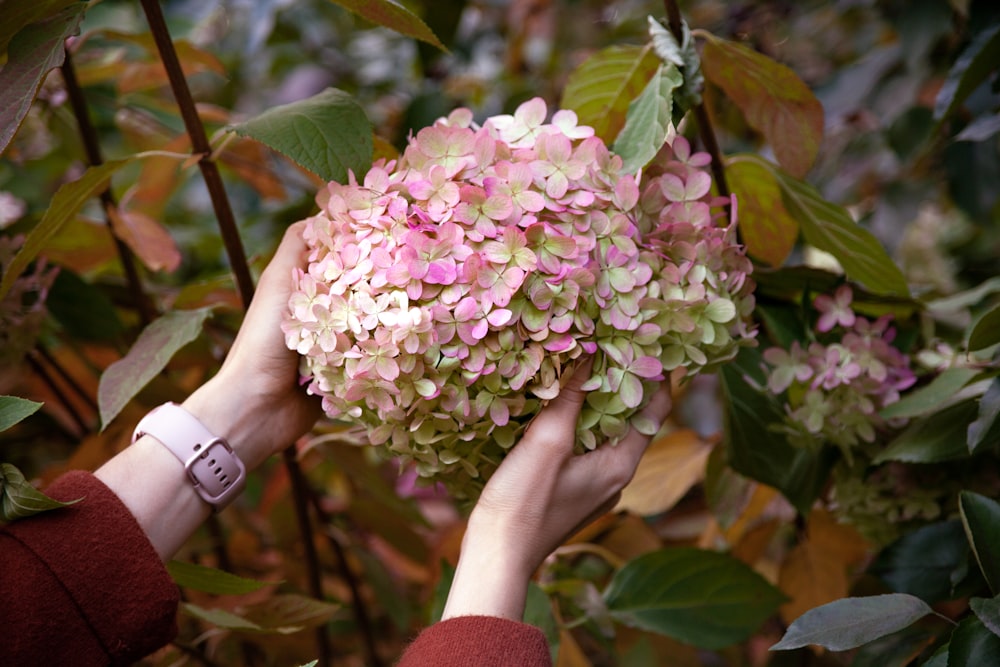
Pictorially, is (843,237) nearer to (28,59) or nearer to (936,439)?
(936,439)

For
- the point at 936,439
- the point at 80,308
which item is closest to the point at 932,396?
the point at 936,439

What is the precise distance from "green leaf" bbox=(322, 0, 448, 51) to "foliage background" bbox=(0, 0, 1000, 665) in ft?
0.40

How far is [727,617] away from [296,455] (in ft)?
1.64

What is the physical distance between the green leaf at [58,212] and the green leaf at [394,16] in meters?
0.25

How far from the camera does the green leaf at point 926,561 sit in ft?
2.78

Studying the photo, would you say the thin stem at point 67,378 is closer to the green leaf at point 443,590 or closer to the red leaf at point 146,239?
the red leaf at point 146,239

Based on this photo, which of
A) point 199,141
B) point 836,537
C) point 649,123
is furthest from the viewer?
point 836,537

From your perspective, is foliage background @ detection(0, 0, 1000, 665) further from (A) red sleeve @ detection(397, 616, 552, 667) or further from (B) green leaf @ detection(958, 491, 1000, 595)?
(A) red sleeve @ detection(397, 616, 552, 667)

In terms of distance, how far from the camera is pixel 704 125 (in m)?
0.87

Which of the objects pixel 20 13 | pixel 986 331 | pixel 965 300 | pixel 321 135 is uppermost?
pixel 20 13

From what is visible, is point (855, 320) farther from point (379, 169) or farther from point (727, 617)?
point (379, 169)

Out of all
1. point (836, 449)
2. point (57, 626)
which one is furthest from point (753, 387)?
point (57, 626)

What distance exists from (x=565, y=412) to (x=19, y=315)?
1.92ft

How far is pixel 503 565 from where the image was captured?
2.21 feet
